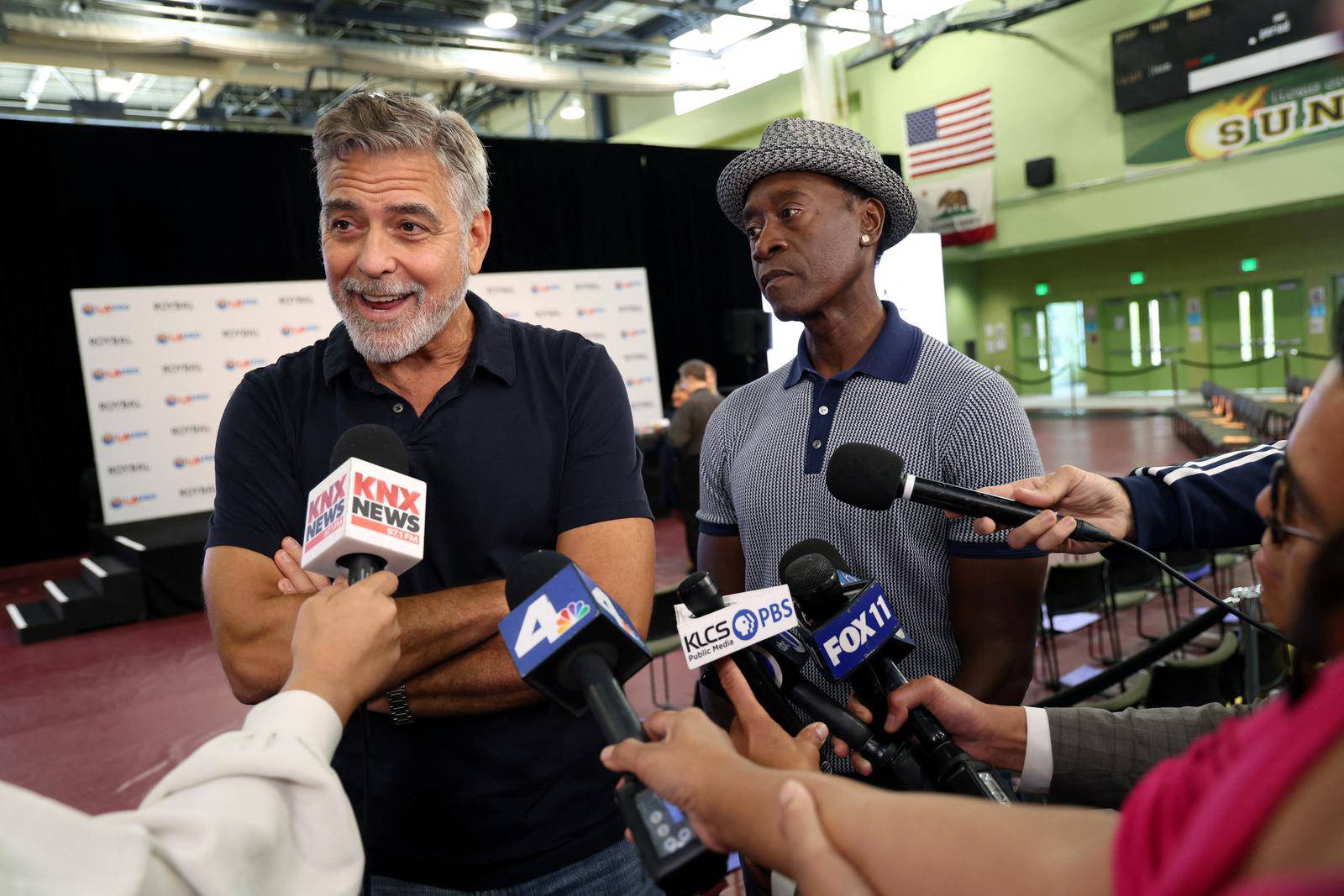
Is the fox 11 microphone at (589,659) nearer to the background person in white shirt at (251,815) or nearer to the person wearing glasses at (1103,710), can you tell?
the background person in white shirt at (251,815)

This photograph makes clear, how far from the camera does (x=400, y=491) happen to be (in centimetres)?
93

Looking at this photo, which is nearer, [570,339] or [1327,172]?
[570,339]

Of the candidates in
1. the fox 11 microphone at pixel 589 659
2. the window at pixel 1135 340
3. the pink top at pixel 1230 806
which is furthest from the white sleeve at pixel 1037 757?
the window at pixel 1135 340

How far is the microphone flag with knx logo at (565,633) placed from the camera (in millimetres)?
731

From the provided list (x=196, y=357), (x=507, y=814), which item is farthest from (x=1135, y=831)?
(x=196, y=357)

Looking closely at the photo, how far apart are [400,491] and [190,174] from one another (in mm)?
8671

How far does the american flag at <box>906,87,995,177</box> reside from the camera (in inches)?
521

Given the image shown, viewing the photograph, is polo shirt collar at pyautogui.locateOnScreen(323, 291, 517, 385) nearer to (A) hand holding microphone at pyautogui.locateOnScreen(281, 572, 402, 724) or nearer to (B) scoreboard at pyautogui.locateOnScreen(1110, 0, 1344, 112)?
(A) hand holding microphone at pyautogui.locateOnScreen(281, 572, 402, 724)

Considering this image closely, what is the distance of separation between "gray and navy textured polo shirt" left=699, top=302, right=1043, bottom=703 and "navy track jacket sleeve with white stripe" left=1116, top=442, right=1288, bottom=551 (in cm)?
17

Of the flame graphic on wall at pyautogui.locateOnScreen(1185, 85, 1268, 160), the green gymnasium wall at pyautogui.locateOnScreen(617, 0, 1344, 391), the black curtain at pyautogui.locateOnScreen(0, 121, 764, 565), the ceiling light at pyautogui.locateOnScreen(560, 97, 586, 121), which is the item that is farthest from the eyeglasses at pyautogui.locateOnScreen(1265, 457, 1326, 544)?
the ceiling light at pyautogui.locateOnScreen(560, 97, 586, 121)

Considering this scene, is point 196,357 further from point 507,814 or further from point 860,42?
point 860,42

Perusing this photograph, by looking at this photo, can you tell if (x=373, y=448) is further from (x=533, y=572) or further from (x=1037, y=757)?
(x=1037, y=757)

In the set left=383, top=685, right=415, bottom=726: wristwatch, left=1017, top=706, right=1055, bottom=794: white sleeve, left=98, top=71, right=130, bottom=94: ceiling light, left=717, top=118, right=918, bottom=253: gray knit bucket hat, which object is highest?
left=98, top=71, right=130, bottom=94: ceiling light

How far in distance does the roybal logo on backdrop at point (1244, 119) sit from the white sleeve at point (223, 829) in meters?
12.4
